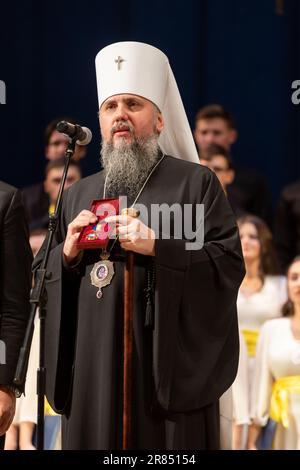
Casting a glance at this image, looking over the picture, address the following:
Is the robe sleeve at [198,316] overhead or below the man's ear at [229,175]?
below

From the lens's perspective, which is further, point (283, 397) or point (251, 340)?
point (251, 340)

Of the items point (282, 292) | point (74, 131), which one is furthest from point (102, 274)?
point (282, 292)

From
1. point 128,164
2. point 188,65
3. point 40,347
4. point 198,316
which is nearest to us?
point 40,347

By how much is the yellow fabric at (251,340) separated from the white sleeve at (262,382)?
0.17 metres

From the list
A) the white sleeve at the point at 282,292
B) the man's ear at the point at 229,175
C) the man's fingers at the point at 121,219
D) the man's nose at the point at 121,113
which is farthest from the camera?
the man's ear at the point at 229,175

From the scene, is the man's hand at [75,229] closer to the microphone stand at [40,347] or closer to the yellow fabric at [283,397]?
the microphone stand at [40,347]

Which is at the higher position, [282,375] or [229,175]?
[229,175]

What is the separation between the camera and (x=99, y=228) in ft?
12.5

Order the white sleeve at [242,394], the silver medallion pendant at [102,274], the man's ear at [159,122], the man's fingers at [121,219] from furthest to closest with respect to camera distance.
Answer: the white sleeve at [242,394]
the man's ear at [159,122]
the silver medallion pendant at [102,274]
the man's fingers at [121,219]

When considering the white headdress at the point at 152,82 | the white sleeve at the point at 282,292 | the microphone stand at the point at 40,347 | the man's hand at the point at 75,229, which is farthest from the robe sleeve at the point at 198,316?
the white sleeve at the point at 282,292

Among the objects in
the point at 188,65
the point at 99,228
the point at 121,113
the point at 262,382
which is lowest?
the point at 262,382

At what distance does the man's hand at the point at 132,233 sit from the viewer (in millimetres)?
3719

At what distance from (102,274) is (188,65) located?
14.9 feet

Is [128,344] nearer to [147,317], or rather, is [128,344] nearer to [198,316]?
[147,317]
